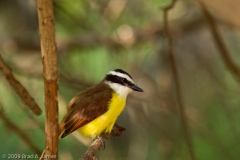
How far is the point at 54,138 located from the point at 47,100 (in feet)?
0.51

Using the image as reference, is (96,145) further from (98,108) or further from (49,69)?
(49,69)

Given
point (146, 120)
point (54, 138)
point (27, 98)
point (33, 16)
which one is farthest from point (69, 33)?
point (54, 138)

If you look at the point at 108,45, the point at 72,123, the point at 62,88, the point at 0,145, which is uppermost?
the point at 108,45

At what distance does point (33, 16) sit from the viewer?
3559mm

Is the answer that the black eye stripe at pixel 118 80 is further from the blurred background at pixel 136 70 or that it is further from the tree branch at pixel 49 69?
the tree branch at pixel 49 69

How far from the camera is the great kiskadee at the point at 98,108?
7.86 ft

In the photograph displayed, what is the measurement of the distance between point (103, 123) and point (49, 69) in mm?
1082

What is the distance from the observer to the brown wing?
2.36 meters

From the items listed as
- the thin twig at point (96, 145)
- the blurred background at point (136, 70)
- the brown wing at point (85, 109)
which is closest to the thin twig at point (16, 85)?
the brown wing at point (85, 109)

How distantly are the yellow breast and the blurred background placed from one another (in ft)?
1.92

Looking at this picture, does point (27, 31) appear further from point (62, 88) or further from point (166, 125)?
point (166, 125)

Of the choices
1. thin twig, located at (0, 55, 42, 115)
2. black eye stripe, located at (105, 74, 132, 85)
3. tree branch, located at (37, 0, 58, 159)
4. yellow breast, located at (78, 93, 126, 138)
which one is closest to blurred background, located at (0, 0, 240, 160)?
black eye stripe, located at (105, 74, 132, 85)

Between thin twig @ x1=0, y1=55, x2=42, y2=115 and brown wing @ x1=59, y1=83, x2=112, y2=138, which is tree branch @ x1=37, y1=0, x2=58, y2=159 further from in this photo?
brown wing @ x1=59, y1=83, x2=112, y2=138

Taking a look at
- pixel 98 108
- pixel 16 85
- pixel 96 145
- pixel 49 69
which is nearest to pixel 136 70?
pixel 98 108
